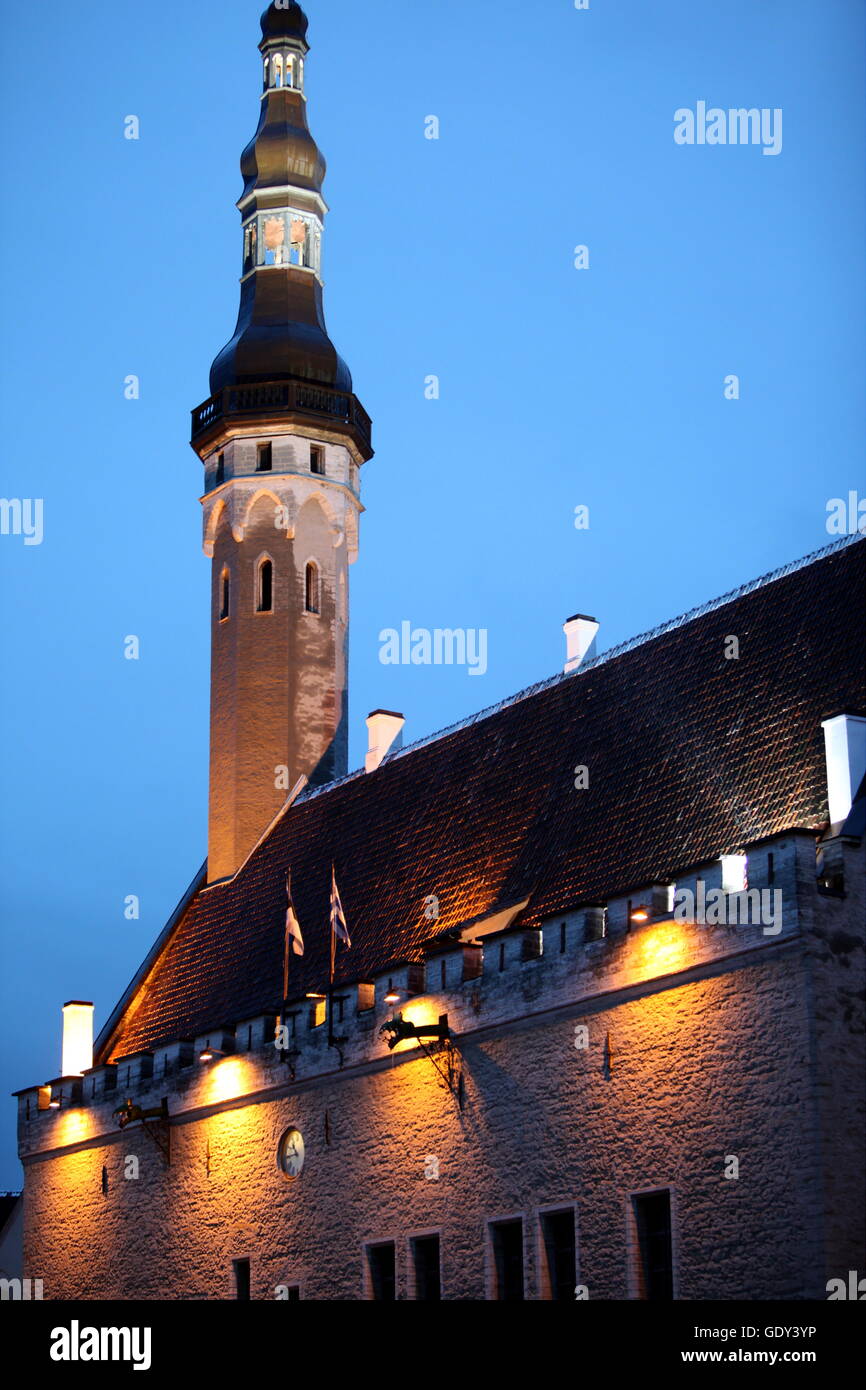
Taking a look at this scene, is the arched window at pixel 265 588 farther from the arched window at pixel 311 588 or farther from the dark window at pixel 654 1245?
the dark window at pixel 654 1245

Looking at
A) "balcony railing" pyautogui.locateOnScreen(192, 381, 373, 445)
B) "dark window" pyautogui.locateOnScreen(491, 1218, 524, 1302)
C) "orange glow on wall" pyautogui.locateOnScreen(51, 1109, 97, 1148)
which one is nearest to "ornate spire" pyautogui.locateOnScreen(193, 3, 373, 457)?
"balcony railing" pyautogui.locateOnScreen(192, 381, 373, 445)

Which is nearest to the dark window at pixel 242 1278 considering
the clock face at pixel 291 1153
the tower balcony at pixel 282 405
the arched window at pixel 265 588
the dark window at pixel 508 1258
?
the clock face at pixel 291 1153

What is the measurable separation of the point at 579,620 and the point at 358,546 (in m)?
13.0

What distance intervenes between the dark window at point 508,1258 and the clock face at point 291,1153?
562 cm

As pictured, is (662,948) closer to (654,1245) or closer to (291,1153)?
(654,1245)

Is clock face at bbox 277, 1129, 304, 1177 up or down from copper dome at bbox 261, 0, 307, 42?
down

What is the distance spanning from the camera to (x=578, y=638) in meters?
38.2

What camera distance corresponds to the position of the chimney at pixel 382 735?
4312 centimetres

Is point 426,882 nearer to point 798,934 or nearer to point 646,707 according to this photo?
point 646,707

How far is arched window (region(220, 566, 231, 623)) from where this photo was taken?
48656 mm

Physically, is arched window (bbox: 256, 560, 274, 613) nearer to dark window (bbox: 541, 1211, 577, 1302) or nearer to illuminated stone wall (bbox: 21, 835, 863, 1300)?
illuminated stone wall (bbox: 21, 835, 863, 1300)

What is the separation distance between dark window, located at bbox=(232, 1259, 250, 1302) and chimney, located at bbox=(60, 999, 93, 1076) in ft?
31.6

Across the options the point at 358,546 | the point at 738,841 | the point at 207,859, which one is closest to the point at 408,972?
the point at 738,841

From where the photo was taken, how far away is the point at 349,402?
1948 inches
